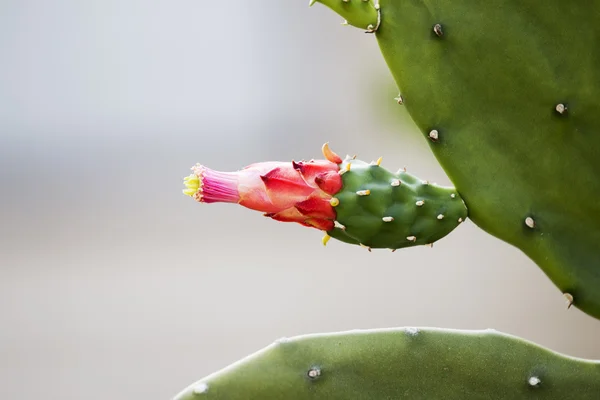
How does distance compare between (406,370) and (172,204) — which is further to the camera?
(172,204)

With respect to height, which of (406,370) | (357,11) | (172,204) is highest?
(172,204)

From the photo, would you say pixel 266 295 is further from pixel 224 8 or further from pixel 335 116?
pixel 224 8

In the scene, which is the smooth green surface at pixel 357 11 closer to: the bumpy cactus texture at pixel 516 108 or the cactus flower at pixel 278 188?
the bumpy cactus texture at pixel 516 108

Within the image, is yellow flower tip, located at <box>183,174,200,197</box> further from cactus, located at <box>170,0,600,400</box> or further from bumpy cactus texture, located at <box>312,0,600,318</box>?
bumpy cactus texture, located at <box>312,0,600,318</box>

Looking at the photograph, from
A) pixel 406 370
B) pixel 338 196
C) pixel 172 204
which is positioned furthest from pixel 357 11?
pixel 172 204

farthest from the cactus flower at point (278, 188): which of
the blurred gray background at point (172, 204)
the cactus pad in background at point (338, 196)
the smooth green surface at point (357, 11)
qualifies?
the blurred gray background at point (172, 204)

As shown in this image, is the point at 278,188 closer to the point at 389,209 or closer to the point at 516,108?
the point at 389,209
